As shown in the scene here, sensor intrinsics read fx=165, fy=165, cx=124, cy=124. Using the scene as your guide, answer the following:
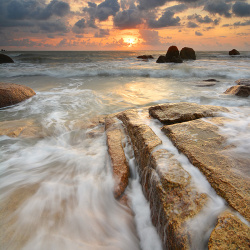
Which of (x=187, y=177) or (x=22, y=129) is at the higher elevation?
(x=187, y=177)

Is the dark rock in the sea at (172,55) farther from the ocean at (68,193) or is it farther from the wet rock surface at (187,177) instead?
the wet rock surface at (187,177)

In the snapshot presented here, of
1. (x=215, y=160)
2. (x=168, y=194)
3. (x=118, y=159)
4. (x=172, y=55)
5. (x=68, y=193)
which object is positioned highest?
(x=172, y=55)

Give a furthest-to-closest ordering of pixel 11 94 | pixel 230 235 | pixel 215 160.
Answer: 1. pixel 11 94
2. pixel 215 160
3. pixel 230 235

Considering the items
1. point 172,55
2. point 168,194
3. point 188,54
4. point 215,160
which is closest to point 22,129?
point 168,194

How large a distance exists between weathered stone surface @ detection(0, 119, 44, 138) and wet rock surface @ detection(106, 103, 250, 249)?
1.77 meters

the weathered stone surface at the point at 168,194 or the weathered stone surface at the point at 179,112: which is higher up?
the weathered stone surface at the point at 179,112

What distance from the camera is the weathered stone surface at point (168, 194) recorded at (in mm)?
1104

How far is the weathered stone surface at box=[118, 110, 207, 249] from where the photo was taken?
110 centimetres

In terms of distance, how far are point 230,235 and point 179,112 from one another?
6.31 ft

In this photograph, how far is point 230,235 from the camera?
92 cm

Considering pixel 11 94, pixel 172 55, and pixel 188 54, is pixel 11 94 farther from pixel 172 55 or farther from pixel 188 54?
pixel 188 54

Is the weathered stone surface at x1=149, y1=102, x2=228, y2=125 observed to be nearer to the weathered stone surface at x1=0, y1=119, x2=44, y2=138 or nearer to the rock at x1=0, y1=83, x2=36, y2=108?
the weathered stone surface at x1=0, y1=119, x2=44, y2=138

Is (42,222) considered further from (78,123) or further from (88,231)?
(78,123)

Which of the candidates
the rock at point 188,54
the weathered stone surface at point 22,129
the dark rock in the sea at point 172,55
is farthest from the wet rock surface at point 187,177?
the rock at point 188,54
